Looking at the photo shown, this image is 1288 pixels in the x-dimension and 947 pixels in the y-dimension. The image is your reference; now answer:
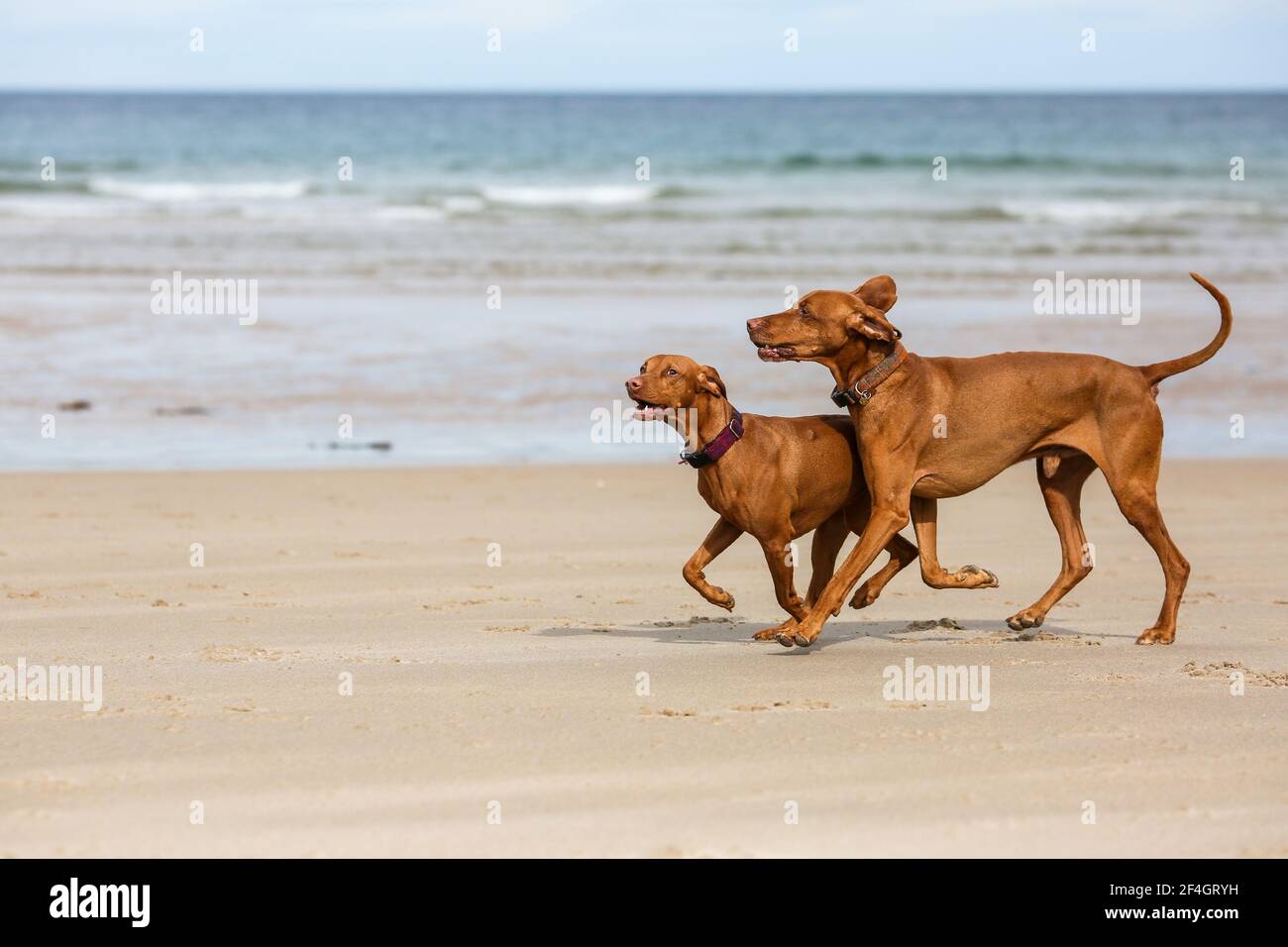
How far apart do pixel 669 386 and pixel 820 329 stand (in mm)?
720

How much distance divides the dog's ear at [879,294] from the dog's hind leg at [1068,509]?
112cm

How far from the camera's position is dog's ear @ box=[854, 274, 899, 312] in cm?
753

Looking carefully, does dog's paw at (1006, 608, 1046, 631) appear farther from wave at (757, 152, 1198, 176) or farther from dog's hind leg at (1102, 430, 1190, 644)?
wave at (757, 152, 1198, 176)

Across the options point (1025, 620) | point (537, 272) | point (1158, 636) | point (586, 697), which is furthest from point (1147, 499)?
point (537, 272)

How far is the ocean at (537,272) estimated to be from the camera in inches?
589

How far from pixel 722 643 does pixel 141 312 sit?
1498 centimetres

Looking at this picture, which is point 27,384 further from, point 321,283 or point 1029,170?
point 1029,170

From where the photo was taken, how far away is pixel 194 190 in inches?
1752

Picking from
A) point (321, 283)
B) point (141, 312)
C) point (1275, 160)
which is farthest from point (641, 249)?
point (1275, 160)

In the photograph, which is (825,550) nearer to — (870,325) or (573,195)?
(870,325)

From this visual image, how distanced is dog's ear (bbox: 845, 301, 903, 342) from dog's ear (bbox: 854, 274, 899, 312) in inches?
11.2

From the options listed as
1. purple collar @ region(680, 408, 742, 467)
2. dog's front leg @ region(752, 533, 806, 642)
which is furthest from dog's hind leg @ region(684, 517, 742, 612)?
purple collar @ region(680, 408, 742, 467)

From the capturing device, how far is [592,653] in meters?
7.22
